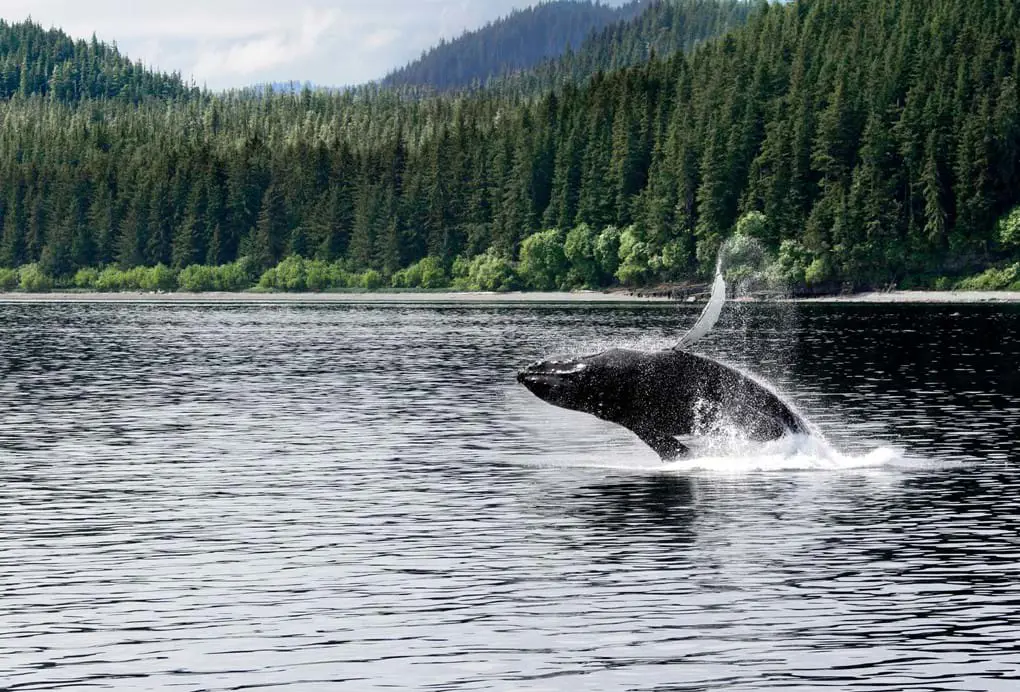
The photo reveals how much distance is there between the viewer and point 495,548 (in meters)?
25.0

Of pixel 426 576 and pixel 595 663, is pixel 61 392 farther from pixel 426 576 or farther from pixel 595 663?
pixel 595 663

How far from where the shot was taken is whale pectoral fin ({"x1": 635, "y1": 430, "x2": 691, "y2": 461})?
3014 cm

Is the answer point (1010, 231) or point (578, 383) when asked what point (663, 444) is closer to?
point (578, 383)

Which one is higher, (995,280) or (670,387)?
(995,280)

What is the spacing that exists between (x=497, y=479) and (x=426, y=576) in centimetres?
1008

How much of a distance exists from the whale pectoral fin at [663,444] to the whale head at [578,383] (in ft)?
5.78

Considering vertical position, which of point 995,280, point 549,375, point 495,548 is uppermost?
point 995,280

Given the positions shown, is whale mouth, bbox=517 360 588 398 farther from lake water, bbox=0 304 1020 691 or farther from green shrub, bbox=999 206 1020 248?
green shrub, bbox=999 206 1020 248

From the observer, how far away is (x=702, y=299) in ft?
600

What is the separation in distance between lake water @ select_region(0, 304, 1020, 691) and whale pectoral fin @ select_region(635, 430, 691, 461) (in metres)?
0.62

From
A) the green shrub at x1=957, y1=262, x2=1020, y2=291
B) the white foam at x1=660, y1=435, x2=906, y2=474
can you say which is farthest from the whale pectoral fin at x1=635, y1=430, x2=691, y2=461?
the green shrub at x1=957, y1=262, x2=1020, y2=291

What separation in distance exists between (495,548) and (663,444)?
20.7ft

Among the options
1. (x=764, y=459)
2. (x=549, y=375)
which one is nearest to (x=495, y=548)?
(x=549, y=375)

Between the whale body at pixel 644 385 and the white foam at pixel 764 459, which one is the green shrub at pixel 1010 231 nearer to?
the white foam at pixel 764 459
